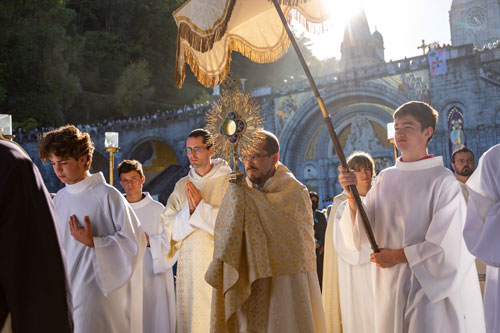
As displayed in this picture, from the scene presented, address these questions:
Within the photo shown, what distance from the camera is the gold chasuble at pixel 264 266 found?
286 cm

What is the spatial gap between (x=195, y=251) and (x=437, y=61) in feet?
54.0

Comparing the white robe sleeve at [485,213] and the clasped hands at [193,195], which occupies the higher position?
the clasped hands at [193,195]

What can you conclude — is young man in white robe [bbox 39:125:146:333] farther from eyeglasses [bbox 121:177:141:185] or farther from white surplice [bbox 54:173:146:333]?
eyeglasses [bbox 121:177:141:185]

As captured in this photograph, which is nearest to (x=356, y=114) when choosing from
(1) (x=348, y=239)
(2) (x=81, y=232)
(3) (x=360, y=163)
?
(3) (x=360, y=163)

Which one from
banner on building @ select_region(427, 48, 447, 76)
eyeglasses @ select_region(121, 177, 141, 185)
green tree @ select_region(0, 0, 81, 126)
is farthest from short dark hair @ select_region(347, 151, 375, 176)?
green tree @ select_region(0, 0, 81, 126)

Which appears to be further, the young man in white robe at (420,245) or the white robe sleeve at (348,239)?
the white robe sleeve at (348,239)

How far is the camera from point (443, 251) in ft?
10.1

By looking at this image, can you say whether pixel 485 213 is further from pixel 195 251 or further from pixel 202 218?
pixel 195 251

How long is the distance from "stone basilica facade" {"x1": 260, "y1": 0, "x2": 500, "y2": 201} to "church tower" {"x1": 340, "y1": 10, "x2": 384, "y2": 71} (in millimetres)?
6049

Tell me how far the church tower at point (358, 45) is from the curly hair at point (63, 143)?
962 inches

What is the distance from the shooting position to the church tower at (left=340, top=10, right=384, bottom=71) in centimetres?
2662

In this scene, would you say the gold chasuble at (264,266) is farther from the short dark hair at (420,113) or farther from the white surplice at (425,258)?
the short dark hair at (420,113)

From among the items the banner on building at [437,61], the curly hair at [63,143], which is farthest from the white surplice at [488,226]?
the banner on building at [437,61]

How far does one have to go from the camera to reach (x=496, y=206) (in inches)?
114
